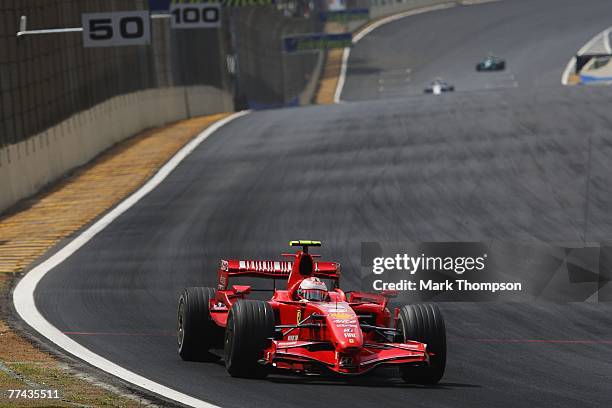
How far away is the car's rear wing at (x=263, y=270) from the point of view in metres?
15.4

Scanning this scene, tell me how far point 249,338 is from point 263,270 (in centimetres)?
280

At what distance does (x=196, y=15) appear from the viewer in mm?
36312

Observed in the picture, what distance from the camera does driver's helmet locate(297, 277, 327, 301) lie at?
14.0 metres

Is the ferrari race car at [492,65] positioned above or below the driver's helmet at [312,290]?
below

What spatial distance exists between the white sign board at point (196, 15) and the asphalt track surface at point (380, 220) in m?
3.50

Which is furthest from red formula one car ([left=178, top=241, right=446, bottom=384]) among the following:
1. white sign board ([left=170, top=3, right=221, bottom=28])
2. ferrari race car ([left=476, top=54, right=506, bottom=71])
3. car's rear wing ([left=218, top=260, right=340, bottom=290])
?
ferrari race car ([left=476, top=54, right=506, bottom=71])

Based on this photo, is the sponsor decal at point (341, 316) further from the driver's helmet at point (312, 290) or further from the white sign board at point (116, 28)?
the white sign board at point (116, 28)

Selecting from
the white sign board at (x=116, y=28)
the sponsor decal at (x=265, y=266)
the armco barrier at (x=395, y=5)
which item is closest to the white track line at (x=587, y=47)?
the armco barrier at (x=395, y=5)

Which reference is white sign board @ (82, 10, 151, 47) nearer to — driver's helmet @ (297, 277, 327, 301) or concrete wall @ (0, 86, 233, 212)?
concrete wall @ (0, 86, 233, 212)

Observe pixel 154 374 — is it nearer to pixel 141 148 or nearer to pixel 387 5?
pixel 141 148

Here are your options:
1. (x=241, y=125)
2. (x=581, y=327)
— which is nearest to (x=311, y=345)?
(x=581, y=327)

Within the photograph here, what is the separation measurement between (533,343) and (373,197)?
463 inches

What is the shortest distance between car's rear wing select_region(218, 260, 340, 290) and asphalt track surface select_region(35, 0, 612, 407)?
112cm

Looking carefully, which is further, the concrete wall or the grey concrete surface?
the grey concrete surface
